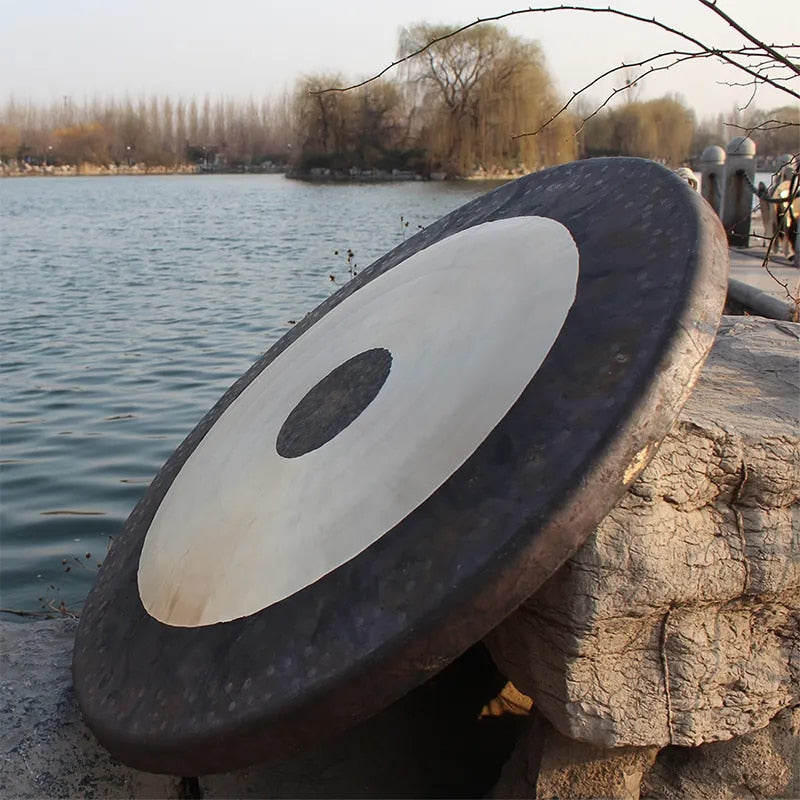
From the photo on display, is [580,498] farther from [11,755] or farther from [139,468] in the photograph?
[139,468]

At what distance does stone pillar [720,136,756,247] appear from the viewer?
36.7 feet

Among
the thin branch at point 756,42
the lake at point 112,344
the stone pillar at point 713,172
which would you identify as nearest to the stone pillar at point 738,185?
the stone pillar at point 713,172

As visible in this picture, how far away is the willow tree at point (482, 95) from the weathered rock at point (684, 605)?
38817 mm

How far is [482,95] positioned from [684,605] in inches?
1740

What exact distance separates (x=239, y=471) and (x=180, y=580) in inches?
14.3

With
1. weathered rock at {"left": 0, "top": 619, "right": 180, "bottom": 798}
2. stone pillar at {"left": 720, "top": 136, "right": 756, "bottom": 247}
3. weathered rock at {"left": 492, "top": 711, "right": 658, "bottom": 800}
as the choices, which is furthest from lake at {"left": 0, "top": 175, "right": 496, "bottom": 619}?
stone pillar at {"left": 720, "top": 136, "right": 756, "bottom": 247}

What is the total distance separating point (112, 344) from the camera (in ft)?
30.0

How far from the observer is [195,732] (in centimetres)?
182

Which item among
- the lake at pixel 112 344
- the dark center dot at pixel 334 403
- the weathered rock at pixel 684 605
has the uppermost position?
the dark center dot at pixel 334 403

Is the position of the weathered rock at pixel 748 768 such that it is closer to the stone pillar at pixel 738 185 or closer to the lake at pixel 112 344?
the lake at pixel 112 344

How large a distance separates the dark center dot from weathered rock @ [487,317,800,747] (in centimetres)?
65

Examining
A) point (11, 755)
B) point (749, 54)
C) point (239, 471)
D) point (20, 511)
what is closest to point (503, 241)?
point (749, 54)

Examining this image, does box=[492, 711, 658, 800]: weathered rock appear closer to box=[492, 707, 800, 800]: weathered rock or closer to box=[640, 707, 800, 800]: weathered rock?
box=[492, 707, 800, 800]: weathered rock

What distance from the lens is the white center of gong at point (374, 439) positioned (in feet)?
6.45
